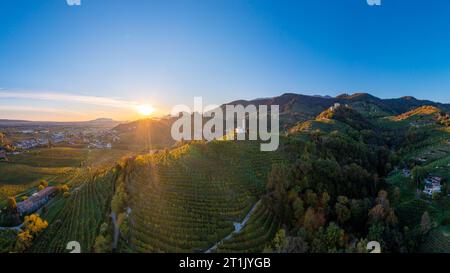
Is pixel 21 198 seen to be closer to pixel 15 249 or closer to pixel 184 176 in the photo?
pixel 15 249

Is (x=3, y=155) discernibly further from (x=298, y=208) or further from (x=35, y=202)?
(x=298, y=208)

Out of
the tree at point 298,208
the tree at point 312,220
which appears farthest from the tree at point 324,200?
the tree at point 298,208

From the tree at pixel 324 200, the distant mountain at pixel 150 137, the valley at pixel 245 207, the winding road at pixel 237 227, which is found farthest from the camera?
the distant mountain at pixel 150 137

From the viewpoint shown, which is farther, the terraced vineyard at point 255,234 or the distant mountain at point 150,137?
the distant mountain at point 150,137

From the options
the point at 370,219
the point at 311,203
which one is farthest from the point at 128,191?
the point at 370,219

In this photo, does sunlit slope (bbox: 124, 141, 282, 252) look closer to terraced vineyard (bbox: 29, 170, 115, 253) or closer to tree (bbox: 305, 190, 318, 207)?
terraced vineyard (bbox: 29, 170, 115, 253)

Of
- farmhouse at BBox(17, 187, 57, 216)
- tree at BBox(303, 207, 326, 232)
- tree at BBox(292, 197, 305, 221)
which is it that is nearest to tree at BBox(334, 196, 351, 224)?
tree at BBox(303, 207, 326, 232)

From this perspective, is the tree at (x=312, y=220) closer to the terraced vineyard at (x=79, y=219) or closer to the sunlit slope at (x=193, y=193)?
the sunlit slope at (x=193, y=193)
